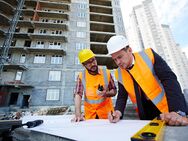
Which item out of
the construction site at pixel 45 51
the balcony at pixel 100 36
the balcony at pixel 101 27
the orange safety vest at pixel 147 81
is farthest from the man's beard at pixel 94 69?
the balcony at pixel 101 27

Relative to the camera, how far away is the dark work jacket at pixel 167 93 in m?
1.21

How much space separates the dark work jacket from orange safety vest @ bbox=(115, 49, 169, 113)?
0.07 metres

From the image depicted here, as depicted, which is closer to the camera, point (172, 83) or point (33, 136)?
point (33, 136)

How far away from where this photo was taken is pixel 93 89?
8.15ft

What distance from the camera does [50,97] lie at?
17.0m

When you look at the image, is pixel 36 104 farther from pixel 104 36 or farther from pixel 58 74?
pixel 104 36

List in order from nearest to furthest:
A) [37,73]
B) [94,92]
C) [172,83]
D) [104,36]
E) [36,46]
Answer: [172,83] < [94,92] < [37,73] < [36,46] < [104,36]

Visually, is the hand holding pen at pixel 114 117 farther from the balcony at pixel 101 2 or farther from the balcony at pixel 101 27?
the balcony at pixel 101 2

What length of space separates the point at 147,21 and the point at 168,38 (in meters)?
13.4

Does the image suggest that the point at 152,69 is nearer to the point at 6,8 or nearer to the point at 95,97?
the point at 95,97

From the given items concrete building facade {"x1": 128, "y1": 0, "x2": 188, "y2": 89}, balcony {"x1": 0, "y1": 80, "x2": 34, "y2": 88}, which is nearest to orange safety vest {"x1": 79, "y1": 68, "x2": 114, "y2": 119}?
balcony {"x1": 0, "y1": 80, "x2": 34, "y2": 88}

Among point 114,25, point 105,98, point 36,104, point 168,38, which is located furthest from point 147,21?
point 105,98

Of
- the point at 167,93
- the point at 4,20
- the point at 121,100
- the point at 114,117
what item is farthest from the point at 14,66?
the point at 167,93

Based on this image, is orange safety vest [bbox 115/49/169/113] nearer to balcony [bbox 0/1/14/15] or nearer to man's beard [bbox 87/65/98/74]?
Result: man's beard [bbox 87/65/98/74]
